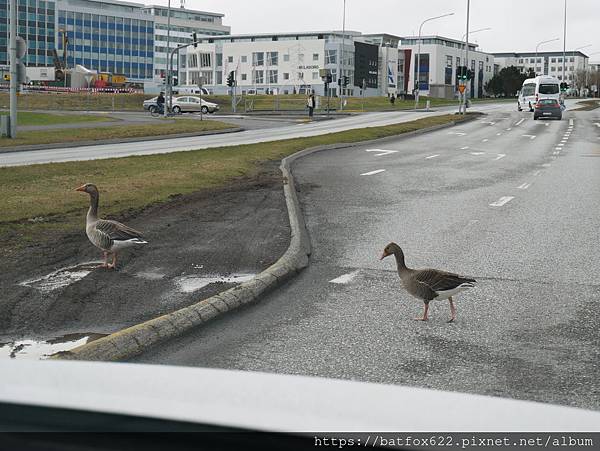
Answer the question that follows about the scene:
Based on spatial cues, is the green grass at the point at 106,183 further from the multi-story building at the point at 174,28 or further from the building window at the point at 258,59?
the multi-story building at the point at 174,28

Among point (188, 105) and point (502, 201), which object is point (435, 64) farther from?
point (502, 201)

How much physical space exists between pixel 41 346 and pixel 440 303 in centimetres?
376

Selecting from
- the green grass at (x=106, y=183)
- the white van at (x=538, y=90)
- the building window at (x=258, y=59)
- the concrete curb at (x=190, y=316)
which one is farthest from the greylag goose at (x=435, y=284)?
the building window at (x=258, y=59)

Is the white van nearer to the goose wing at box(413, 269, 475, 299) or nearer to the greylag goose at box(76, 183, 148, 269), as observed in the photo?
the greylag goose at box(76, 183, 148, 269)

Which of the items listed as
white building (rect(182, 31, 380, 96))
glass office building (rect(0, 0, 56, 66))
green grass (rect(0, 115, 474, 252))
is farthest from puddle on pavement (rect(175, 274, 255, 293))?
white building (rect(182, 31, 380, 96))

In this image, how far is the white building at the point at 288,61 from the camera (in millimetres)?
155250

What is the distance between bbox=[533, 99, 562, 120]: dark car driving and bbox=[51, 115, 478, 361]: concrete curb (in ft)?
177

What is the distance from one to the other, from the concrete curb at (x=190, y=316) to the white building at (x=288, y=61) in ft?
462

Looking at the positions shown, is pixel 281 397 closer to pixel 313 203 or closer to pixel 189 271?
pixel 189 271

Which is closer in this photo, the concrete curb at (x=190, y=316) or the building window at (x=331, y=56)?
the concrete curb at (x=190, y=316)

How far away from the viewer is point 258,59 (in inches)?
6442

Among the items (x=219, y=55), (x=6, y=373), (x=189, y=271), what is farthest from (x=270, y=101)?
(x=6, y=373)

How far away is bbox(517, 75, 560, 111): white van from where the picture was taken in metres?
76.9

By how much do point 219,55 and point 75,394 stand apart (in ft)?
564
